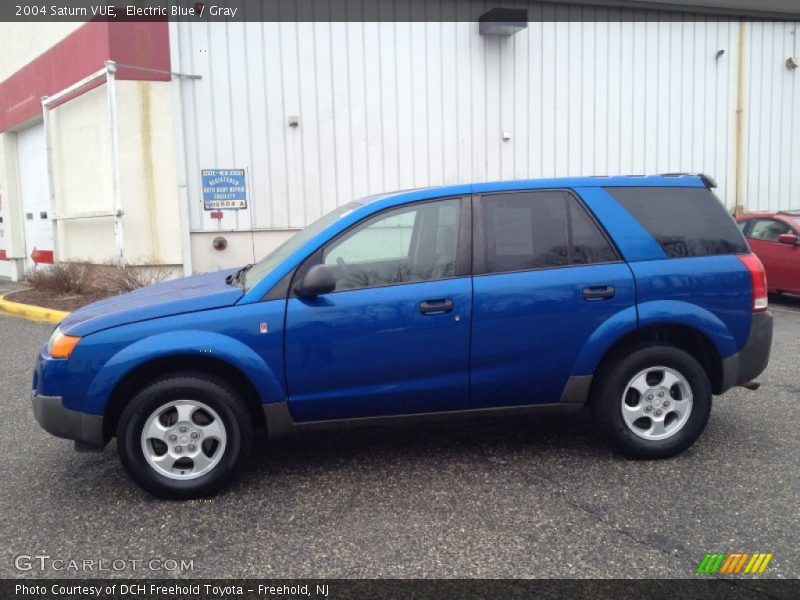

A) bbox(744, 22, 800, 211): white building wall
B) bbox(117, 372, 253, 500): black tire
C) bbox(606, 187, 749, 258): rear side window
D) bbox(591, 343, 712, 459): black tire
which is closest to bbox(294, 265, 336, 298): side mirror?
bbox(117, 372, 253, 500): black tire

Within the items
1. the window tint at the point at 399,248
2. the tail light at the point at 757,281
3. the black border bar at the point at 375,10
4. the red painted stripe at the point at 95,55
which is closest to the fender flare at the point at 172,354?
the window tint at the point at 399,248

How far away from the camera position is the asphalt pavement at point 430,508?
3.38 m

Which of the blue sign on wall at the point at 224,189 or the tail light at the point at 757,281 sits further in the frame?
the blue sign on wall at the point at 224,189

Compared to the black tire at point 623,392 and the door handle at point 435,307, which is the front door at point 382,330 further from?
the black tire at point 623,392

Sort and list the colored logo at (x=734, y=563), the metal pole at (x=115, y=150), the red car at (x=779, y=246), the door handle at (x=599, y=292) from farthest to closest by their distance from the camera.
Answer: the metal pole at (x=115, y=150)
the red car at (x=779, y=246)
the door handle at (x=599, y=292)
the colored logo at (x=734, y=563)

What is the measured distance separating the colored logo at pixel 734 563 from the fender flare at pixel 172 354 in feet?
7.70

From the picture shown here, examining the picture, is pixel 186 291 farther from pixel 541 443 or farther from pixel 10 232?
pixel 10 232

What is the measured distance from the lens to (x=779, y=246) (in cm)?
1091

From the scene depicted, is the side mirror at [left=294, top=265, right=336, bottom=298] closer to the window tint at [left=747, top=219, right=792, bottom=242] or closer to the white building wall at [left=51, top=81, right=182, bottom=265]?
the white building wall at [left=51, top=81, right=182, bottom=265]

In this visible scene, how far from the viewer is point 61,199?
13516 mm

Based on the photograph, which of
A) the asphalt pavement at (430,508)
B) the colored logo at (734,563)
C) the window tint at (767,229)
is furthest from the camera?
the window tint at (767,229)

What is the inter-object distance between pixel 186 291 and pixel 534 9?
441 inches

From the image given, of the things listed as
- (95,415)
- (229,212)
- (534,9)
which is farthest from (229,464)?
(534,9)

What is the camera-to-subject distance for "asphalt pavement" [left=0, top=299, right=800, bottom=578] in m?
3.38
